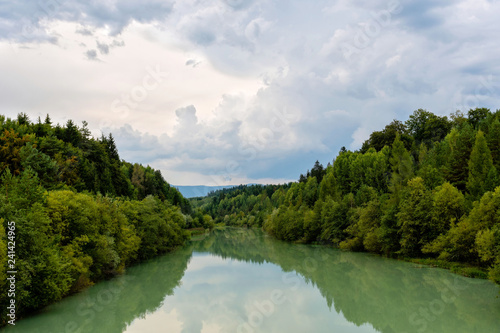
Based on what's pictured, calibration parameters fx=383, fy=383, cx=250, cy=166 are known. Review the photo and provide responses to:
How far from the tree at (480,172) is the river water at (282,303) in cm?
958

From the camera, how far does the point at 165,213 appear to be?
59438mm

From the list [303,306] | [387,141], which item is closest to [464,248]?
[303,306]

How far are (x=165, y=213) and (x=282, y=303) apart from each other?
38.3 m

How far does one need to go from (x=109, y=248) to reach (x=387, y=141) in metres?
73.3

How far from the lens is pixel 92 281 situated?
2920 centimetres

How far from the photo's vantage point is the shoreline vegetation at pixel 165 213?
2016 centimetres

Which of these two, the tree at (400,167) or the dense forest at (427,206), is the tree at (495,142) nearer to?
the dense forest at (427,206)

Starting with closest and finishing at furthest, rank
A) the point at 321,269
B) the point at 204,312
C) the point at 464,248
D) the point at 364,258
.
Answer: the point at 204,312
the point at 464,248
the point at 321,269
the point at 364,258

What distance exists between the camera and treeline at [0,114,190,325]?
1822 centimetres

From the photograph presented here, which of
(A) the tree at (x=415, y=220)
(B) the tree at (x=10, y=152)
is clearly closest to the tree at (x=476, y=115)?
(A) the tree at (x=415, y=220)

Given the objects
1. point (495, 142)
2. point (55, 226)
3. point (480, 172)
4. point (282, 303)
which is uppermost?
point (495, 142)

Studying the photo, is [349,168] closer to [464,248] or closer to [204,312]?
[464,248]

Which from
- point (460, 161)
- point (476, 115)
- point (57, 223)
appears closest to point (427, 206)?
point (460, 161)

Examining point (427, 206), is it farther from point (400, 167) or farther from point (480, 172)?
point (400, 167)
